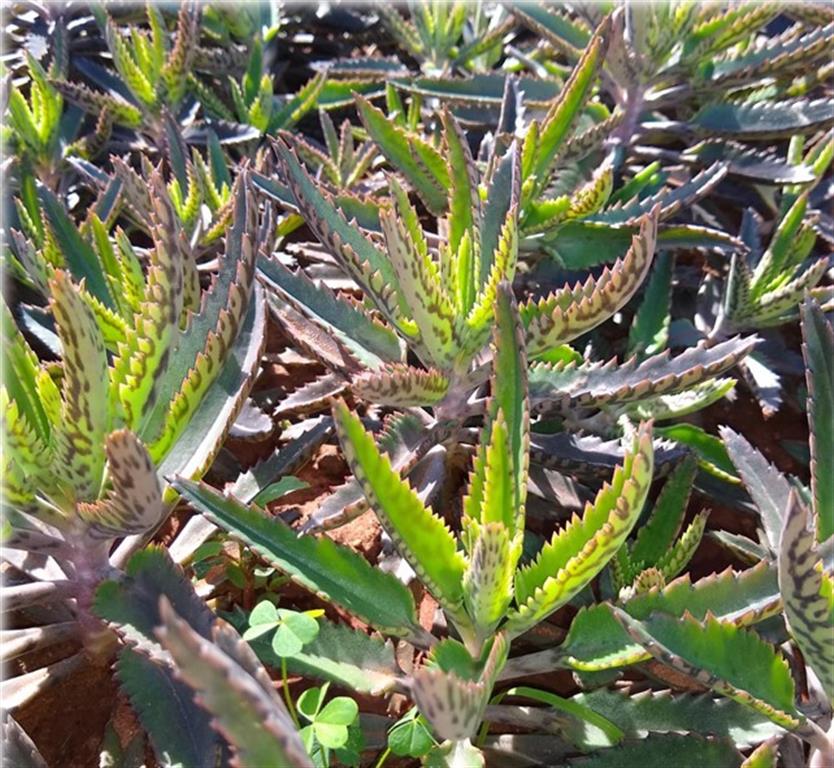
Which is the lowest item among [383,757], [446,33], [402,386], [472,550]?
[383,757]

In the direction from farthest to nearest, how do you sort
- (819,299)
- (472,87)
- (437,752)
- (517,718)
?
1. (472,87)
2. (819,299)
3. (517,718)
4. (437,752)

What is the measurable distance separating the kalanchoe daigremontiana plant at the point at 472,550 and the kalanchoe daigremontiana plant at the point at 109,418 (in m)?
0.10

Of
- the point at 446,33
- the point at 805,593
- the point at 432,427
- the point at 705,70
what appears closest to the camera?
the point at 805,593

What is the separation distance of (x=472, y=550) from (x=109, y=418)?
41 cm

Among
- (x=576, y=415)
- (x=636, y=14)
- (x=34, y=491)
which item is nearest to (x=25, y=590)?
(x=34, y=491)

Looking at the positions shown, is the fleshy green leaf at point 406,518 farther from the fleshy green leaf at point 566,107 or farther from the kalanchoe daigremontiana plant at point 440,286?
the fleshy green leaf at point 566,107

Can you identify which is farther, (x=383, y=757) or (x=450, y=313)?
(x=450, y=313)

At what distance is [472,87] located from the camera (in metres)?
1.84

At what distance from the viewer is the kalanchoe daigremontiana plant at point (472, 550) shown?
840 millimetres

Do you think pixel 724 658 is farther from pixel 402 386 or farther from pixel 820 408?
pixel 402 386

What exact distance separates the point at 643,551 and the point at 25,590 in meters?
0.83

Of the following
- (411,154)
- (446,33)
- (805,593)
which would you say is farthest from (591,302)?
(446,33)

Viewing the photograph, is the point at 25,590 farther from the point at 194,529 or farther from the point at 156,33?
the point at 156,33

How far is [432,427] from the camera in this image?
4.02 ft
